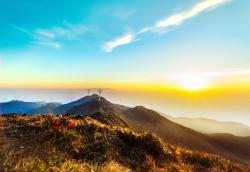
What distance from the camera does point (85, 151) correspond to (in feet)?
38.9

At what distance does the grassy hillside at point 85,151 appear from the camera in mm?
9477

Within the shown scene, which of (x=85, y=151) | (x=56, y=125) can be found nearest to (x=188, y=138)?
(x=56, y=125)

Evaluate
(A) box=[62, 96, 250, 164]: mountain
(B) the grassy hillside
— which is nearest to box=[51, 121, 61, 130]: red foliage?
(B) the grassy hillside

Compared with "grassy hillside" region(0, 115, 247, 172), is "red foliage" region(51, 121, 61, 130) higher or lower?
higher

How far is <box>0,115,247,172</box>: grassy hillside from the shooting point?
948cm

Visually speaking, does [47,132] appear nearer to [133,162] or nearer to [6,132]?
[6,132]

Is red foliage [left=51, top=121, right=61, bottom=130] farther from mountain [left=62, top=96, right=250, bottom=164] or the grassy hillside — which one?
mountain [left=62, top=96, right=250, bottom=164]

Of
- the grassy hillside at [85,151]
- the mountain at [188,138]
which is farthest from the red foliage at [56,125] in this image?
the mountain at [188,138]

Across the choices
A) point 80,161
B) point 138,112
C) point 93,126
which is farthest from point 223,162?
point 138,112

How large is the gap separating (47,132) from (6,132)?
7.86 feet

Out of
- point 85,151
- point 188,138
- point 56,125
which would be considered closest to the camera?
point 85,151

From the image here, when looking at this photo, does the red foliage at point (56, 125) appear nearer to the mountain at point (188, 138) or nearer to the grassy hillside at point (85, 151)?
the grassy hillside at point (85, 151)

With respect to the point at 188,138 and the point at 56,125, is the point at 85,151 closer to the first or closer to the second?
the point at 56,125

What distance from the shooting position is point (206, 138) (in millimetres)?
107000
